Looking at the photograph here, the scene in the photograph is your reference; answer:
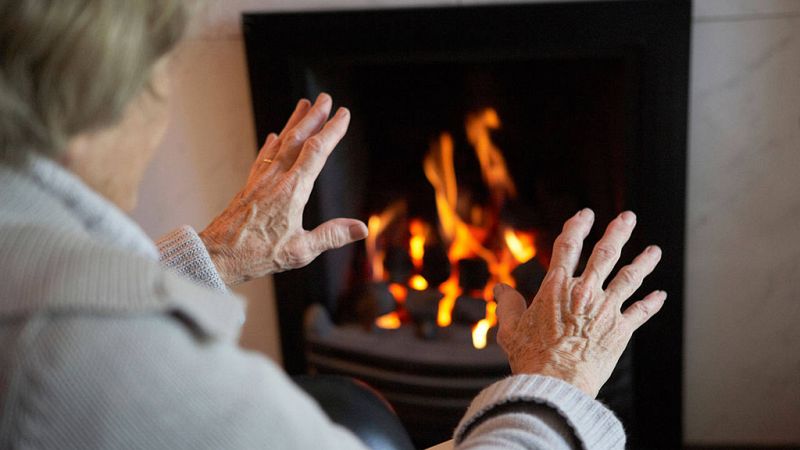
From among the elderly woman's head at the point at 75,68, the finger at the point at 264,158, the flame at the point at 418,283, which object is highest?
the elderly woman's head at the point at 75,68

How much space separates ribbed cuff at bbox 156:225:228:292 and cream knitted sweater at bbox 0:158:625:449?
0.45 metres

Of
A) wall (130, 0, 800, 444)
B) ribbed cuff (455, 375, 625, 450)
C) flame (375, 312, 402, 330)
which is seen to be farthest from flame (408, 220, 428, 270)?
ribbed cuff (455, 375, 625, 450)

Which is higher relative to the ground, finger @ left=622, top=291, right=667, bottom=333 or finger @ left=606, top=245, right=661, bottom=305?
finger @ left=606, top=245, right=661, bottom=305

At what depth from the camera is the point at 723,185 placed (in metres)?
1.79

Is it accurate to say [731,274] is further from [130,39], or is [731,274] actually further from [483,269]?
[130,39]

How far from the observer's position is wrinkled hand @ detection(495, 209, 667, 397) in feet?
2.93

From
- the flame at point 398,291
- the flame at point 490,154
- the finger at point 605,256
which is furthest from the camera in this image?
the flame at point 398,291

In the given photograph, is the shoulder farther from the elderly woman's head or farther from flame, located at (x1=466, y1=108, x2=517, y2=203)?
flame, located at (x1=466, y1=108, x2=517, y2=203)

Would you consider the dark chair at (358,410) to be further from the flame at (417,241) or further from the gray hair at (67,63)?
the flame at (417,241)

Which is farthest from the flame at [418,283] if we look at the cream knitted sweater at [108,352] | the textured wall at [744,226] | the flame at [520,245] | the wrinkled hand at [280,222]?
the cream knitted sweater at [108,352]

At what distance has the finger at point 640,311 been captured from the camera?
939 mm

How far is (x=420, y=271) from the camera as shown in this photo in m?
2.10

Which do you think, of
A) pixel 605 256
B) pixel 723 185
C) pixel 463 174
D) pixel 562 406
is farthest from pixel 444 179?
pixel 562 406

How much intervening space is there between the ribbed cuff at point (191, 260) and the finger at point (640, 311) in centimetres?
49
